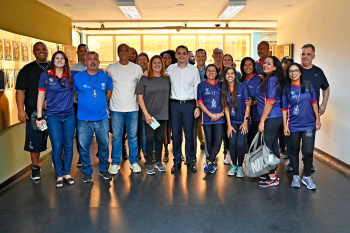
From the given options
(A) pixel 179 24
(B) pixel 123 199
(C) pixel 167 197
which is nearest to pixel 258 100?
(C) pixel 167 197

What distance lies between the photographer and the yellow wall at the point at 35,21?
4.52m

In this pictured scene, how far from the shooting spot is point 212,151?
14.6 ft

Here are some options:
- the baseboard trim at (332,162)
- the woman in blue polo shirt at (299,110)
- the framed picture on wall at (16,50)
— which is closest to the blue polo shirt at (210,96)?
the woman in blue polo shirt at (299,110)

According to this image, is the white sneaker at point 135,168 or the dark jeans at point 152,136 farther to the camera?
the white sneaker at point 135,168

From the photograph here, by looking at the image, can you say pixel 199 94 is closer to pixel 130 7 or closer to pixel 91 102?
pixel 91 102

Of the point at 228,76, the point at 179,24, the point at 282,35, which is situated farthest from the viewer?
the point at 179,24

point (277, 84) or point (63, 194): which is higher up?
point (277, 84)

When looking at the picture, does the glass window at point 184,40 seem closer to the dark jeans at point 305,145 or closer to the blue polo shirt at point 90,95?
the blue polo shirt at point 90,95

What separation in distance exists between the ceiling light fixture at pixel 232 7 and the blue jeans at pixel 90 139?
3.55 metres

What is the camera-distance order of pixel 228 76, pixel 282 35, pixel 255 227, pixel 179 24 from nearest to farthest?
pixel 255 227 < pixel 228 76 < pixel 282 35 < pixel 179 24

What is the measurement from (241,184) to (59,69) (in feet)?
9.08

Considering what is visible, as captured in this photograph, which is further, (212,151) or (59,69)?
(212,151)

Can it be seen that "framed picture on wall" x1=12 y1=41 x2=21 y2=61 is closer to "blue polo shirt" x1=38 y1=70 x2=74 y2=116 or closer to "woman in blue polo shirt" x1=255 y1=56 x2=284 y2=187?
"blue polo shirt" x1=38 y1=70 x2=74 y2=116

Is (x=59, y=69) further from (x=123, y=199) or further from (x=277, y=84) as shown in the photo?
(x=277, y=84)
